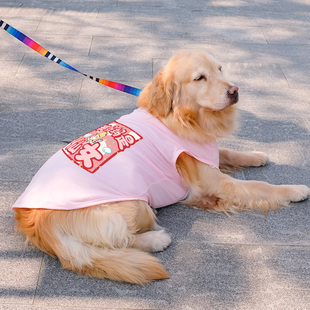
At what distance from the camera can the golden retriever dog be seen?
2.93 m

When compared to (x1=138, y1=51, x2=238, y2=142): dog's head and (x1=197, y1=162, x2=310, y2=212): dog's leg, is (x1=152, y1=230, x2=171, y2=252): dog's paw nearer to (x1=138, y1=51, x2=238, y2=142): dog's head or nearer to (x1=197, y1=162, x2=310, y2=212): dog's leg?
(x1=197, y1=162, x2=310, y2=212): dog's leg

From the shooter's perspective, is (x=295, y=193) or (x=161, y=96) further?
(x=295, y=193)

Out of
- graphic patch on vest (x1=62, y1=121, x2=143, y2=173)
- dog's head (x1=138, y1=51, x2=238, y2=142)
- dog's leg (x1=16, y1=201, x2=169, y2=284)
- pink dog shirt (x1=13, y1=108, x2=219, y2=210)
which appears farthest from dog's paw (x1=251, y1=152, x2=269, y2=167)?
dog's leg (x1=16, y1=201, x2=169, y2=284)

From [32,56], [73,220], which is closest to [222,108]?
[73,220]

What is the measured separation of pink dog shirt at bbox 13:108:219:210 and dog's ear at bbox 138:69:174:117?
7 cm

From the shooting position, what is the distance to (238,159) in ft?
13.3

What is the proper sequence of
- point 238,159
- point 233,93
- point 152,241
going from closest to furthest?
point 152,241 < point 233,93 < point 238,159

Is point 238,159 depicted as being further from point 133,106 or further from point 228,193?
point 133,106

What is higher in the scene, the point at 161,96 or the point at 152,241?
the point at 161,96

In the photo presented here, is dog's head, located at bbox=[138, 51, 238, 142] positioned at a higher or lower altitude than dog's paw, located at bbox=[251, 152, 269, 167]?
higher

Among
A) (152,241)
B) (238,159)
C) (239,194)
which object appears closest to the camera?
(152,241)

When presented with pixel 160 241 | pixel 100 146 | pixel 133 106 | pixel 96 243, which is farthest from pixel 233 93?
pixel 133 106

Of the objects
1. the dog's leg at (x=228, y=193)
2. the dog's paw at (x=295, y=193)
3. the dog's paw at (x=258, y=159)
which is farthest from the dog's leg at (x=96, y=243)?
the dog's paw at (x=258, y=159)

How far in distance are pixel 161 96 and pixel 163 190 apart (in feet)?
2.11
